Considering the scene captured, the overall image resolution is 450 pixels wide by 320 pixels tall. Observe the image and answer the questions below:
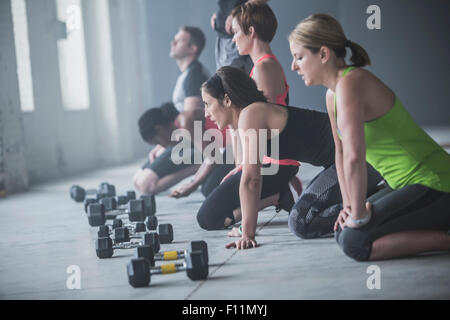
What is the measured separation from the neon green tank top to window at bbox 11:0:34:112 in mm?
4323

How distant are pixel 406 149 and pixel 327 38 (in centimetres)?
51

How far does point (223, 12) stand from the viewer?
3887 mm

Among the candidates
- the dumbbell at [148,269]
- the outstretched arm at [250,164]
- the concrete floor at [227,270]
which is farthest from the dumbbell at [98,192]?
the dumbbell at [148,269]

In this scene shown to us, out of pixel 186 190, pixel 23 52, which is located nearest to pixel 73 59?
pixel 23 52

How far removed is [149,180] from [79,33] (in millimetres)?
2817

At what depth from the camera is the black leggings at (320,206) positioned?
2.78 meters

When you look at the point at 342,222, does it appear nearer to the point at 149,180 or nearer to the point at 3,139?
the point at 149,180

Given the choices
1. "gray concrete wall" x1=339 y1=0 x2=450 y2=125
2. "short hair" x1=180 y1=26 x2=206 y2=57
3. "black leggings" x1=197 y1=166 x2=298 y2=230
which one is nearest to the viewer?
"black leggings" x1=197 y1=166 x2=298 y2=230

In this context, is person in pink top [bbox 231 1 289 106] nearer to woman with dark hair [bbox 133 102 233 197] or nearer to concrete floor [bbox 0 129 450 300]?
concrete floor [bbox 0 129 450 300]

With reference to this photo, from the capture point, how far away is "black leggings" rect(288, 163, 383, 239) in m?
2.78

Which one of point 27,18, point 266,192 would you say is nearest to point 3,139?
point 27,18

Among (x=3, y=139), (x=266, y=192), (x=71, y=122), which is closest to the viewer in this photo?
(x=266, y=192)

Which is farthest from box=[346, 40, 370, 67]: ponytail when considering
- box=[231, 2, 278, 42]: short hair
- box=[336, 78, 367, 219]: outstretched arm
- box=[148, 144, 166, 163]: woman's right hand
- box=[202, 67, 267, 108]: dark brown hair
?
box=[148, 144, 166, 163]: woman's right hand

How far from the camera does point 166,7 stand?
8555mm
